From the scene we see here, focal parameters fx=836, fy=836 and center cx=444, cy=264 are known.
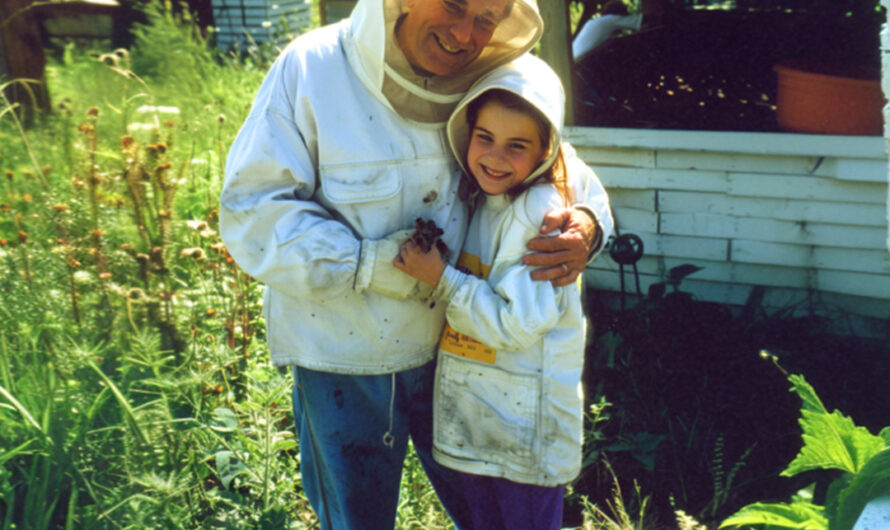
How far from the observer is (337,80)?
2078 millimetres

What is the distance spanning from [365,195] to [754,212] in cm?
290

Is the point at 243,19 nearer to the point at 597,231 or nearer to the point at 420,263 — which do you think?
the point at 597,231

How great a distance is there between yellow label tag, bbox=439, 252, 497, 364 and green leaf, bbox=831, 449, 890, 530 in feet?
2.84

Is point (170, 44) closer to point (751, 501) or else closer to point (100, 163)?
point (100, 163)

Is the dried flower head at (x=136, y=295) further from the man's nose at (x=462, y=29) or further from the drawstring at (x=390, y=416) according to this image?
the man's nose at (x=462, y=29)

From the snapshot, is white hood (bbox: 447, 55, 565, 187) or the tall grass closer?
white hood (bbox: 447, 55, 565, 187)

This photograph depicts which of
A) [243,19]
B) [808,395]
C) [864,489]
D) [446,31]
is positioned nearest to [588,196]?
[446,31]

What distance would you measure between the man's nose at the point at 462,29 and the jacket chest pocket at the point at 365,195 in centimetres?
36

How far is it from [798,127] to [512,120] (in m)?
2.71

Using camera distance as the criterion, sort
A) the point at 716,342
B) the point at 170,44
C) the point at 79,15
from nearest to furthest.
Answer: the point at 716,342 < the point at 170,44 < the point at 79,15

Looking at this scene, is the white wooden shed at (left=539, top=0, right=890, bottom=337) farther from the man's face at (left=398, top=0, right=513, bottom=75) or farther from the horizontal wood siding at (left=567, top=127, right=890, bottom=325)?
the man's face at (left=398, top=0, right=513, bottom=75)

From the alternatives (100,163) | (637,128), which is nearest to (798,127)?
(637,128)

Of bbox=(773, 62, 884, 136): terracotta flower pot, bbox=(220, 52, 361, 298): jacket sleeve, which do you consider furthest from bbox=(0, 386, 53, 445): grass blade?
bbox=(773, 62, 884, 136): terracotta flower pot

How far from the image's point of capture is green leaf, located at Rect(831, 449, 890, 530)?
1706 mm
